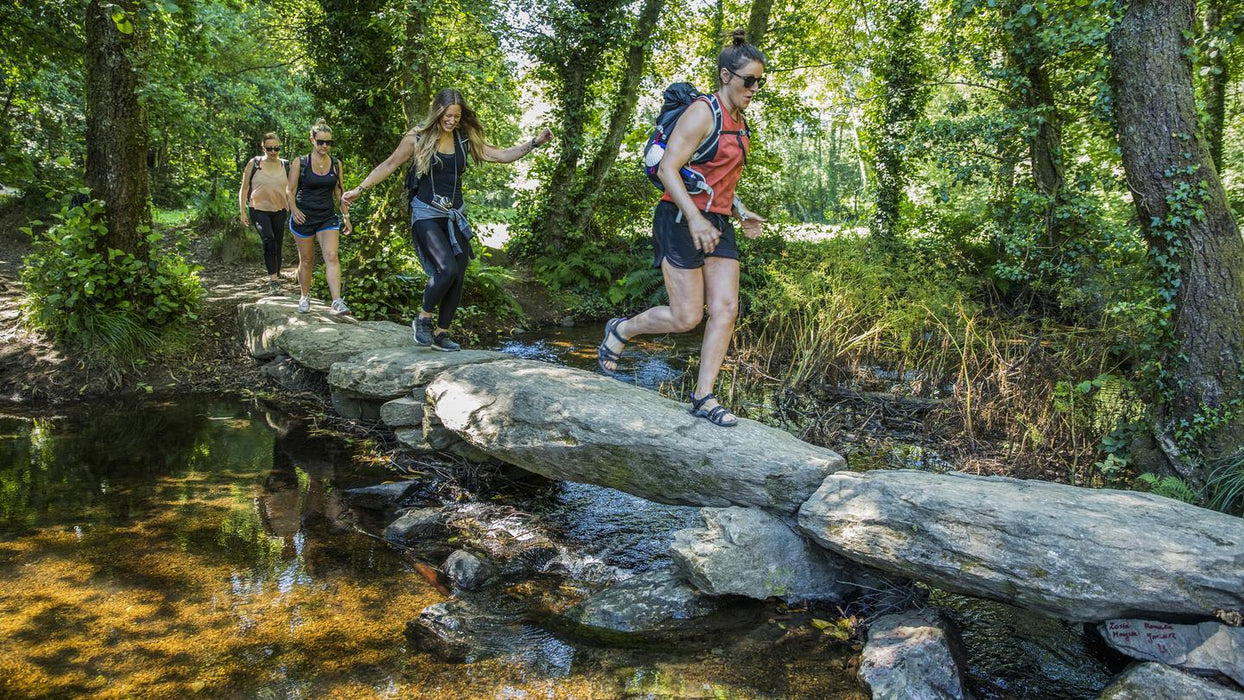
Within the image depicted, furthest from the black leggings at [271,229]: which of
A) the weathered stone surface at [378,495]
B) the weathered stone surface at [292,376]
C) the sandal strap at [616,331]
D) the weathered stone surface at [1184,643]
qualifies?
the weathered stone surface at [1184,643]

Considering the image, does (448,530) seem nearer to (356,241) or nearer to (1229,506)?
(1229,506)

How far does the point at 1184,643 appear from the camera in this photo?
124 inches

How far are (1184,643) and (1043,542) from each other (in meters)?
0.67

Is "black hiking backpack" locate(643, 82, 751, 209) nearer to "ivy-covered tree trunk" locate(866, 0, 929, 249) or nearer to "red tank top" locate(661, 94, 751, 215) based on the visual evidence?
"red tank top" locate(661, 94, 751, 215)

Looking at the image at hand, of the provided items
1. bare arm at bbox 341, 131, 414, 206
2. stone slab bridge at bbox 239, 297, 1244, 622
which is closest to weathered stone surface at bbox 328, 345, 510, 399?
stone slab bridge at bbox 239, 297, 1244, 622

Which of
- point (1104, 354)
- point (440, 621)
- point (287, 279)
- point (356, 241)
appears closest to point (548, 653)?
point (440, 621)

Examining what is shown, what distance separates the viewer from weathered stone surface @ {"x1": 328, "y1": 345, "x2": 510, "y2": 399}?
240 inches

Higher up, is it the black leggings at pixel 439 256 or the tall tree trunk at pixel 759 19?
the tall tree trunk at pixel 759 19

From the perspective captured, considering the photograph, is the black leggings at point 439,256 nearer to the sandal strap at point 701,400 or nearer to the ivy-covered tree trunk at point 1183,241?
the sandal strap at point 701,400

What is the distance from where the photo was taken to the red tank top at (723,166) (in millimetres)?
4133

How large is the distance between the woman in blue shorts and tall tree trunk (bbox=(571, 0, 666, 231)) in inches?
288

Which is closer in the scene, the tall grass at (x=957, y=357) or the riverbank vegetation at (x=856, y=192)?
the riverbank vegetation at (x=856, y=192)

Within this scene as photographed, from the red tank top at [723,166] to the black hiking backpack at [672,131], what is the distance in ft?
0.06

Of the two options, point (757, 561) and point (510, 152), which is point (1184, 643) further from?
point (510, 152)
